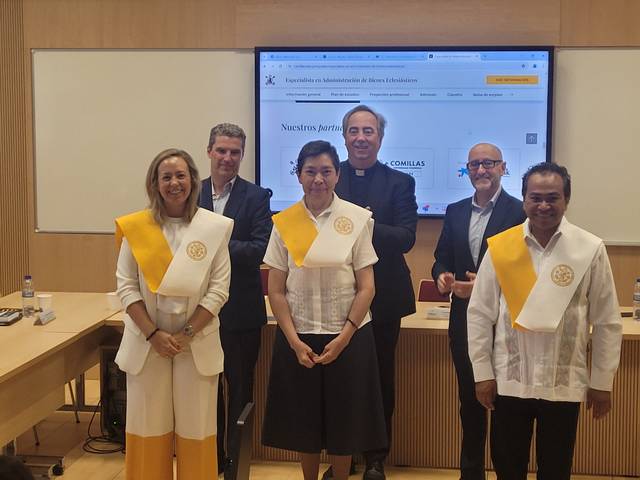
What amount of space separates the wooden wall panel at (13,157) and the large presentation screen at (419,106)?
5.91ft

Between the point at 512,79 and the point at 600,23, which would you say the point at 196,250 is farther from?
the point at 600,23

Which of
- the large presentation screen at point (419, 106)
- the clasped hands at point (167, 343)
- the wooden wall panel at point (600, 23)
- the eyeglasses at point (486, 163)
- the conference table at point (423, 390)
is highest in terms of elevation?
the wooden wall panel at point (600, 23)

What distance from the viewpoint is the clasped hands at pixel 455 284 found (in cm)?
309

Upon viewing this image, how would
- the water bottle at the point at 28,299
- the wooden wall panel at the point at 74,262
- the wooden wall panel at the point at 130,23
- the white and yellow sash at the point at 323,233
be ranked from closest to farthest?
1. the white and yellow sash at the point at 323,233
2. the water bottle at the point at 28,299
3. the wooden wall panel at the point at 130,23
4. the wooden wall panel at the point at 74,262

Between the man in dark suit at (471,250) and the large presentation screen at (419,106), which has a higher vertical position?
the large presentation screen at (419,106)

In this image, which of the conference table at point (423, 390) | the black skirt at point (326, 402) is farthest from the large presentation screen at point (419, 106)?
the black skirt at point (326, 402)

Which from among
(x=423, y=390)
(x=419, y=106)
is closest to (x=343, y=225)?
(x=423, y=390)

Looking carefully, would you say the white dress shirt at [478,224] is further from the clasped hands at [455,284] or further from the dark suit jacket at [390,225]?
the dark suit jacket at [390,225]

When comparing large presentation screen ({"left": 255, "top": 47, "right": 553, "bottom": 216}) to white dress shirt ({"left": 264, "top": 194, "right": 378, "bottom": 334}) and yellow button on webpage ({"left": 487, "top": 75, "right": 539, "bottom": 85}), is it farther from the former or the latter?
white dress shirt ({"left": 264, "top": 194, "right": 378, "bottom": 334})

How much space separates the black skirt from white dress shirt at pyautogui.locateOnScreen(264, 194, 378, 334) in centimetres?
5

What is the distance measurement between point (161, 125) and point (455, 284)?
330 centimetres

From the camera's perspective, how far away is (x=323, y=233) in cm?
310

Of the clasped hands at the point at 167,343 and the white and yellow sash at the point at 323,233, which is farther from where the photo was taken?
the white and yellow sash at the point at 323,233

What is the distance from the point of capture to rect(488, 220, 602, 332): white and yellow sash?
97.4 inches
